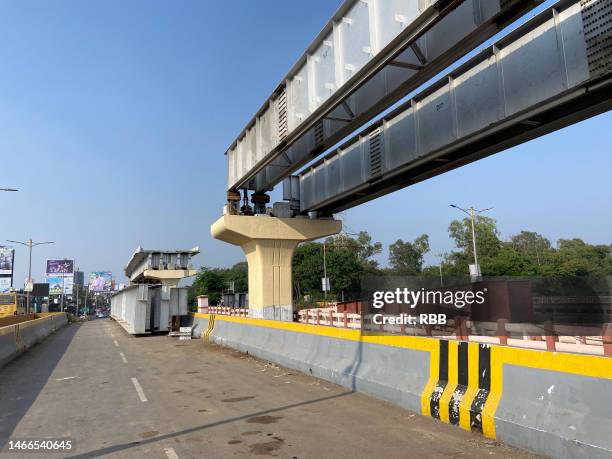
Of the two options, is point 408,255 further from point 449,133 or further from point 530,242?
point 449,133

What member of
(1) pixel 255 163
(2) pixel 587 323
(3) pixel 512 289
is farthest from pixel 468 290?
(1) pixel 255 163

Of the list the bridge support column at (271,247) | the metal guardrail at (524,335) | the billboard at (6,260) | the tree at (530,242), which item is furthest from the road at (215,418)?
the tree at (530,242)

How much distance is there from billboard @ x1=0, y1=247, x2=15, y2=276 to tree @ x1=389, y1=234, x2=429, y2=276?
83722mm

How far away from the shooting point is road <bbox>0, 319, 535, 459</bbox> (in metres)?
5.76

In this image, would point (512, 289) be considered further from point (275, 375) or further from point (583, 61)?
point (275, 375)

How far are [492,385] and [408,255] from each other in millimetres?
114545

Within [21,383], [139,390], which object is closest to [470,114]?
[139,390]

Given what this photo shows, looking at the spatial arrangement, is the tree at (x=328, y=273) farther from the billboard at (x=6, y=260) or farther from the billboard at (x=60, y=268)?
the billboard at (x=6, y=260)

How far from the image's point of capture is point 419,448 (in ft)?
18.7

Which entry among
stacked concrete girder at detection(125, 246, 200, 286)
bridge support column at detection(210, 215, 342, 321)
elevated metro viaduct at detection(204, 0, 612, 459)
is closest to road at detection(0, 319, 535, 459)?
elevated metro viaduct at detection(204, 0, 612, 459)

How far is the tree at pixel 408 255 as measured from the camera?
113 metres

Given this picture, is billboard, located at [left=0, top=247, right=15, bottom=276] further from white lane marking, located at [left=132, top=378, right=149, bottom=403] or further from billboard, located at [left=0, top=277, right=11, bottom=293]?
white lane marking, located at [left=132, top=378, right=149, bottom=403]

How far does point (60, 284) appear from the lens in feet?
310

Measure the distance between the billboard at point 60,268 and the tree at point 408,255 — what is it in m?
76.4
